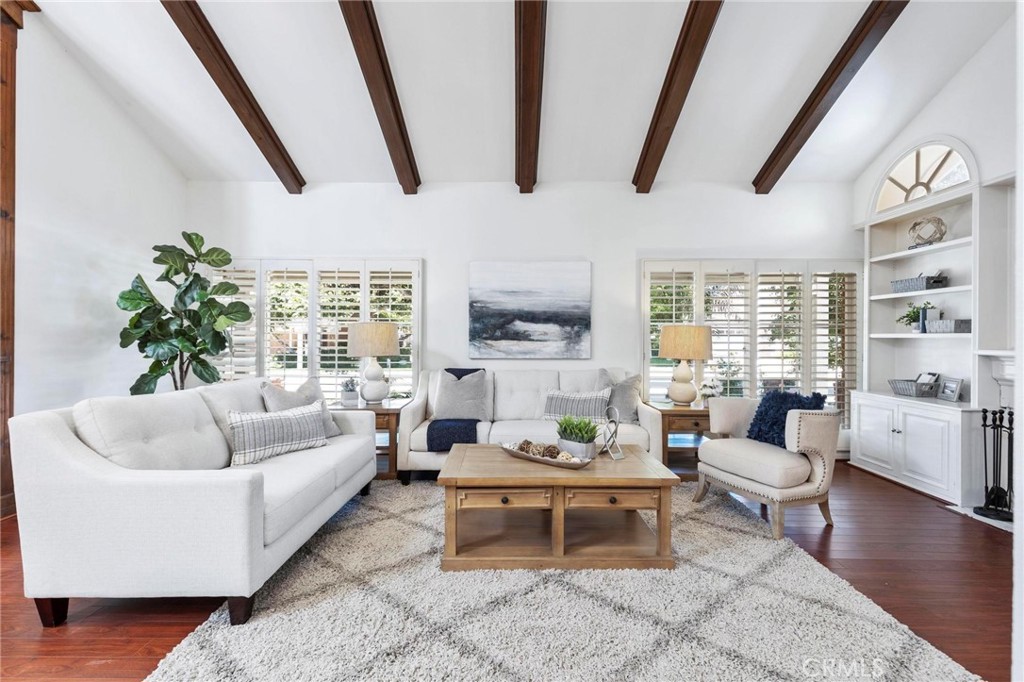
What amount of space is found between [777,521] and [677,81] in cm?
297

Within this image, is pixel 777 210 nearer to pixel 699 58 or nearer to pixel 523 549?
pixel 699 58

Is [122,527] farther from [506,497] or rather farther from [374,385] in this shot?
[374,385]

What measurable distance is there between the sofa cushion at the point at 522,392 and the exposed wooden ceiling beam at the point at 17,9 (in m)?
4.16

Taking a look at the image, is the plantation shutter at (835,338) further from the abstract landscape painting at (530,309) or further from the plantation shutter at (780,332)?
the abstract landscape painting at (530,309)

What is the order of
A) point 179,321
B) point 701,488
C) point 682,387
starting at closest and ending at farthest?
1. point 701,488
2. point 179,321
3. point 682,387

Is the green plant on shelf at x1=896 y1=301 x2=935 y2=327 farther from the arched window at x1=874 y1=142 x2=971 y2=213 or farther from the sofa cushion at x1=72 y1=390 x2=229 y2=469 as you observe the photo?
the sofa cushion at x1=72 y1=390 x2=229 y2=469

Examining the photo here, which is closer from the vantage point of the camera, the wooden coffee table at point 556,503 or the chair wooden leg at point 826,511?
the wooden coffee table at point 556,503

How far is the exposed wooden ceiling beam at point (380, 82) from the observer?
3.02 m

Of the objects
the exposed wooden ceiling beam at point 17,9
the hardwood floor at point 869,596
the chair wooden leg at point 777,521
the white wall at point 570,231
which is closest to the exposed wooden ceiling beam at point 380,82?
the white wall at point 570,231

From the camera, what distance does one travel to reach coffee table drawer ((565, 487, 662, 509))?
2.40 meters

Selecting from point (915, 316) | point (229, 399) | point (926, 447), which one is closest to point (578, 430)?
point (229, 399)

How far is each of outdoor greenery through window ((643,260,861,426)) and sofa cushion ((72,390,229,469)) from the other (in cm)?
363

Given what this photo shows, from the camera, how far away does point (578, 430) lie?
2643mm

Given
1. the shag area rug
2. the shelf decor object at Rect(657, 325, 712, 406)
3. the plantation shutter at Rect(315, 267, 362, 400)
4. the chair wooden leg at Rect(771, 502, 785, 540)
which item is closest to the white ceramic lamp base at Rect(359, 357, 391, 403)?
the plantation shutter at Rect(315, 267, 362, 400)
